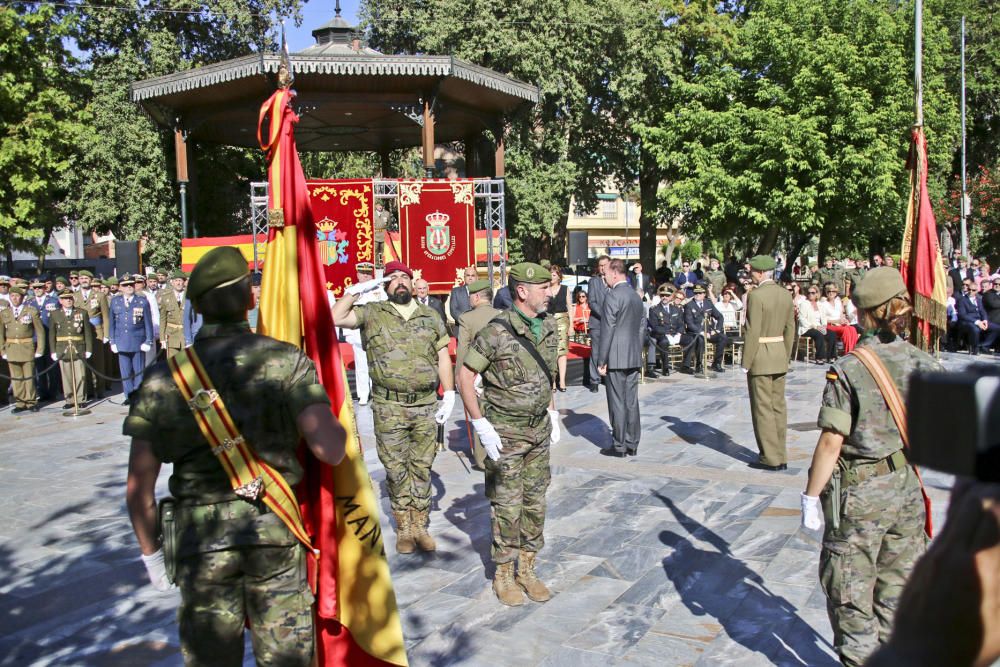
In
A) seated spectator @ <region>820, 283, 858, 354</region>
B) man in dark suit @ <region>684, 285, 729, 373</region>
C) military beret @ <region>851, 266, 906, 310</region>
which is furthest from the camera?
seated spectator @ <region>820, 283, 858, 354</region>

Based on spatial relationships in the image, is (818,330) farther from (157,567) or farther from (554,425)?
(157,567)

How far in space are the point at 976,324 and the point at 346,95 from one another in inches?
543

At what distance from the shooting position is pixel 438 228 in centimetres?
1789

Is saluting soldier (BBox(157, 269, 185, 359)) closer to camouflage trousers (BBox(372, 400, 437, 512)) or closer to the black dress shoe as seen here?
camouflage trousers (BBox(372, 400, 437, 512))

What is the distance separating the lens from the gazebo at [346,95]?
16.7m

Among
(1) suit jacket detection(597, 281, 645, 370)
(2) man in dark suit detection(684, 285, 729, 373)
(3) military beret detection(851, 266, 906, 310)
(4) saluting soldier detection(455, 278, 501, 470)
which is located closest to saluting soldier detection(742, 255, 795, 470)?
(1) suit jacket detection(597, 281, 645, 370)

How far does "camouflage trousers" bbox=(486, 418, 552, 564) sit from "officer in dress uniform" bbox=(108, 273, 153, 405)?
9.73 m

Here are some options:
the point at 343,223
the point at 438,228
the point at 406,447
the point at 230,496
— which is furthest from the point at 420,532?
the point at 438,228

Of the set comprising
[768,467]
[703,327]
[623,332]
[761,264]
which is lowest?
[768,467]

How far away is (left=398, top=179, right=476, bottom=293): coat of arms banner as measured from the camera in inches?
696

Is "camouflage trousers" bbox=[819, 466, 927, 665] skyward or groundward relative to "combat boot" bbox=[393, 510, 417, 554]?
skyward

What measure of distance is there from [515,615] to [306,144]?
877 inches

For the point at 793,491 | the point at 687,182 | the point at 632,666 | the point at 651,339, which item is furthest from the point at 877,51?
the point at 632,666

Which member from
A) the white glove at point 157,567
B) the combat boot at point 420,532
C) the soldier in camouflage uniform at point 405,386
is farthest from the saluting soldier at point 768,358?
the white glove at point 157,567
